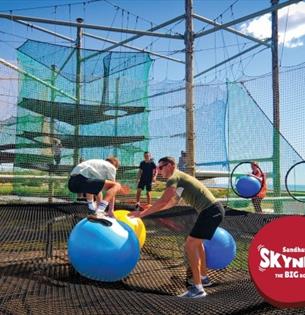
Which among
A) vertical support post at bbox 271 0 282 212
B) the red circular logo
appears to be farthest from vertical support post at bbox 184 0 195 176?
the red circular logo

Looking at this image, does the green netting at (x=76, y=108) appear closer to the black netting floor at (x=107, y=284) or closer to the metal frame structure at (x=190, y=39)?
the metal frame structure at (x=190, y=39)

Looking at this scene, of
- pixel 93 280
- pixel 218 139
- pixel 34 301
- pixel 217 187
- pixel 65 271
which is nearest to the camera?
pixel 34 301

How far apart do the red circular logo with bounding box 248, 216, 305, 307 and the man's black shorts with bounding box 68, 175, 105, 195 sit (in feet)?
9.88

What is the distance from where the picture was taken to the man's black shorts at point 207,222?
15.1 feet

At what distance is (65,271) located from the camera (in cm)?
534

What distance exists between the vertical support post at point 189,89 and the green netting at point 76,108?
46.3 inches

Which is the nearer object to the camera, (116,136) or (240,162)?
(240,162)

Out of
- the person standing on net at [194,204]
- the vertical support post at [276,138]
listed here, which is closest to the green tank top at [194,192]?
the person standing on net at [194,204]

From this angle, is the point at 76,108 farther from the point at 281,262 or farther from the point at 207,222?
the point at 281,262

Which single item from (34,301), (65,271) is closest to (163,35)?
(65,271)

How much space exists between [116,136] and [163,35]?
2.63 metres

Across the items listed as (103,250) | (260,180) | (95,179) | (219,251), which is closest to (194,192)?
(103,250)

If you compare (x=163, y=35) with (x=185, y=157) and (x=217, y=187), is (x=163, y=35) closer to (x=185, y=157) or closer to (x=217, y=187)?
(x=185, y=157)

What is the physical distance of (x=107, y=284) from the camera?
16.5ft
